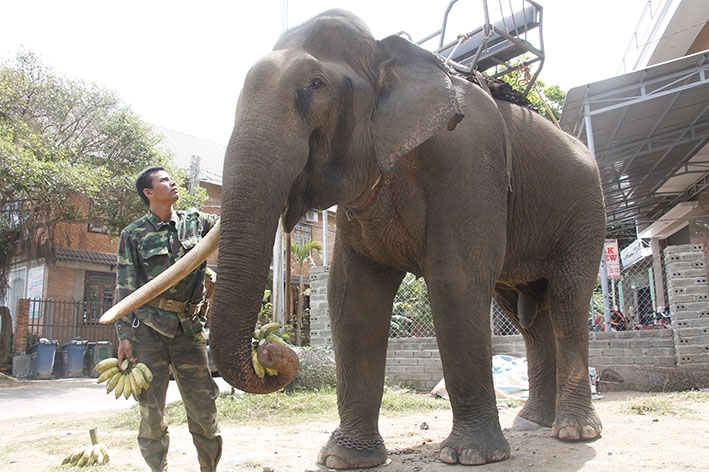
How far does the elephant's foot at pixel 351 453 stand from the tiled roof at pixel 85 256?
64.4 ft

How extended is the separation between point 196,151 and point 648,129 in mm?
22335

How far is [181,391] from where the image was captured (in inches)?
142

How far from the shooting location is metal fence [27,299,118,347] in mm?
20031

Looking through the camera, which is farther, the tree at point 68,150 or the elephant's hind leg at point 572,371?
the tree at point 68,150

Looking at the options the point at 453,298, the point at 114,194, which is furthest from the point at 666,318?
the point at 114,194

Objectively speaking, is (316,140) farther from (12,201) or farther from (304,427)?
(12,201)

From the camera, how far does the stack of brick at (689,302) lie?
26.0 feet

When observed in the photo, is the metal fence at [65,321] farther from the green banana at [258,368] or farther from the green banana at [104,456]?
the green banana at [258,368]

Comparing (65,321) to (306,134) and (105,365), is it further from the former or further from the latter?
(306,134)

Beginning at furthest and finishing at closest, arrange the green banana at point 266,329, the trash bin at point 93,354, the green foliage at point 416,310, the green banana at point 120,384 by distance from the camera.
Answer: the trash bin at point 93,354 < the green foliage at point 416,310 < the green banana at point 120,384 < the green banana at point 266,329

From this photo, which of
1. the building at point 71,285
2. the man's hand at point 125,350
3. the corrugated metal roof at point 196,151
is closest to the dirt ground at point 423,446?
the man's hand at point 125,350

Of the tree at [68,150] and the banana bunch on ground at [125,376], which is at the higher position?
the tree at [68,150]

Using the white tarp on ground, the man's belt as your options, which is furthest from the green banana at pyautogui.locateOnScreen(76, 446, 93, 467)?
the white tarp on ground

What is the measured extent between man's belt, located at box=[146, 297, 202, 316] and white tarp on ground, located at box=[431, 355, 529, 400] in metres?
4.76
